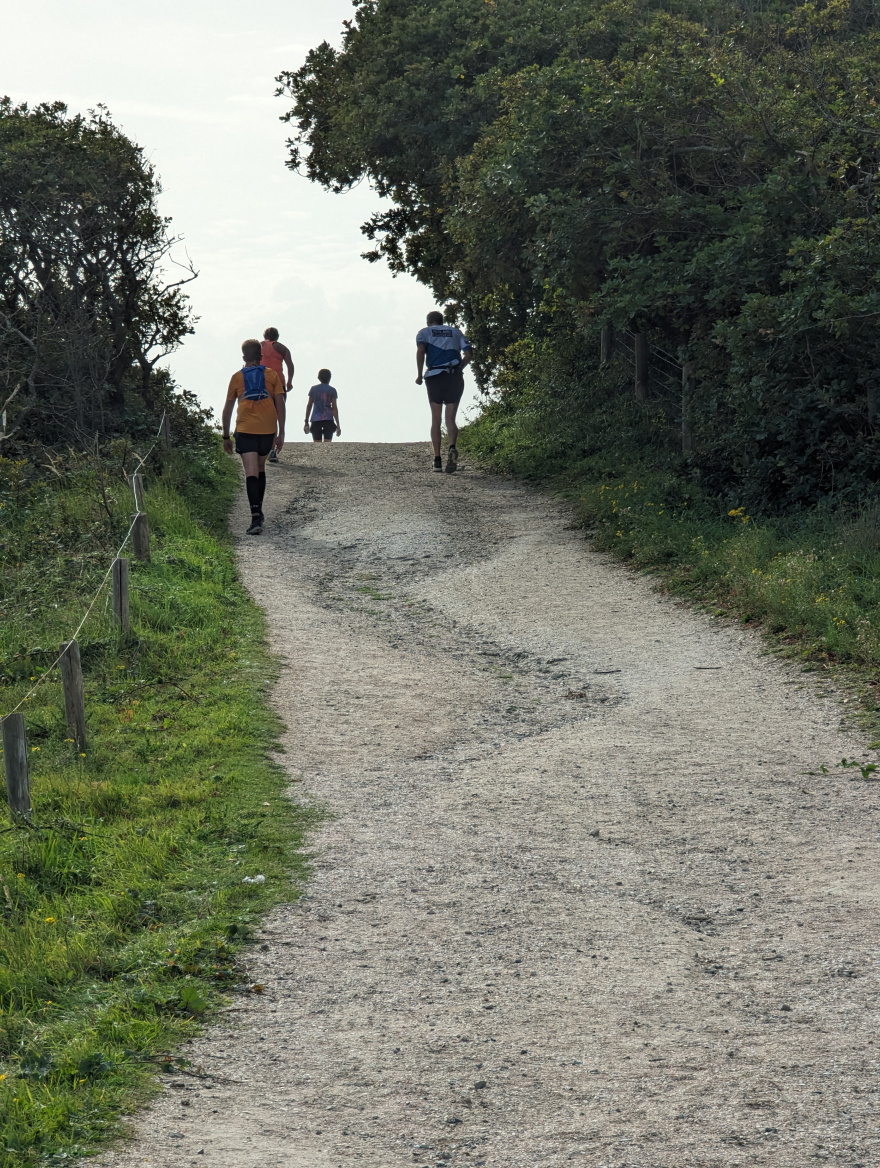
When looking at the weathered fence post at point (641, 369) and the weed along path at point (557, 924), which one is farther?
the weathered fence post at point (641, 369)

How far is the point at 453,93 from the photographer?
17859 millimetres

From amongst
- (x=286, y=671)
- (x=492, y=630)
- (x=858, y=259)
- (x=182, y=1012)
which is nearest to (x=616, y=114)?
(x=858, y=259)

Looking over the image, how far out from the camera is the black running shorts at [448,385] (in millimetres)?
15664

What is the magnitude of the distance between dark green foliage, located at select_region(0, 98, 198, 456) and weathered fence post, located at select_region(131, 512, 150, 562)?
5.11m

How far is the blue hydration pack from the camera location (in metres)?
12.9

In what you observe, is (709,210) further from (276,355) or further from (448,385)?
(276,355)

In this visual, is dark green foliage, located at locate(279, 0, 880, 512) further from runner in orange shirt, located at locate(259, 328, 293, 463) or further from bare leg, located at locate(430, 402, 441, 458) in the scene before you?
runner in orange shirt, located at locate(259, 328, 293, 463)

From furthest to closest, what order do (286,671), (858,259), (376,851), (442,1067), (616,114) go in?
(616,114) → (858,259) → (286,671) → (376,851) → (442,1067)

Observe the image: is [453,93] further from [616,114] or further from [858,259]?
[858,259]

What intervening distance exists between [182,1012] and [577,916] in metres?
1.66

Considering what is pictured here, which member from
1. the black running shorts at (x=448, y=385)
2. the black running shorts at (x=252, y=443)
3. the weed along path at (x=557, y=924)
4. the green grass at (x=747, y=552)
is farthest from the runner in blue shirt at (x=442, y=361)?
the weed along path at (x=557, y=924)

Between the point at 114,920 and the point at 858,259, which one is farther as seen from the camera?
the point at 858,259

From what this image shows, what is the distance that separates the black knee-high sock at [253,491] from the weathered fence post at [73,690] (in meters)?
6.67

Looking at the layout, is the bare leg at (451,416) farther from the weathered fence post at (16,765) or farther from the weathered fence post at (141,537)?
the weathered fence post at (16,765)
